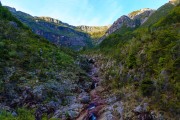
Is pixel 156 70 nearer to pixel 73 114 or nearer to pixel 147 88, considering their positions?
pixel 147 88

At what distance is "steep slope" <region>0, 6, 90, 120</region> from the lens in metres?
43.6

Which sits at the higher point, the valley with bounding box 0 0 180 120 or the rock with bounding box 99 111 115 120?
the valley with bounding box 0 0 180 120

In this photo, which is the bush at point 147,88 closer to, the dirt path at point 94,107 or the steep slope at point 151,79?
the steep slope at point 151,79

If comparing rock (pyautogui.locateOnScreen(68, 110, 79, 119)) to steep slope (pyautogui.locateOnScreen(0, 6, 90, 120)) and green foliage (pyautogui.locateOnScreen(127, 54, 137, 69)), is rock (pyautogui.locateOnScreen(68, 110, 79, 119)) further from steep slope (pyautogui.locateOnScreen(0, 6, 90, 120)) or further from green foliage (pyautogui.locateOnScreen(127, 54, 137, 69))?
green foliage (pyautogui.locateOnScreen(127, 54, 137, 69))

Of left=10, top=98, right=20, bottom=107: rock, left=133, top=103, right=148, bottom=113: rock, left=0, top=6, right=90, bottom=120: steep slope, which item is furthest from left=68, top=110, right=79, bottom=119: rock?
left=133, top=103, right=148, bottom=113: rock

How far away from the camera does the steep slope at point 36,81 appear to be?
43562 mm

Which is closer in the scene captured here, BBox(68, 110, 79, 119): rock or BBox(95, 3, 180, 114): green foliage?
BBox(95, 3, 180, 114): green foliage

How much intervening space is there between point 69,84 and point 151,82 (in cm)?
1957

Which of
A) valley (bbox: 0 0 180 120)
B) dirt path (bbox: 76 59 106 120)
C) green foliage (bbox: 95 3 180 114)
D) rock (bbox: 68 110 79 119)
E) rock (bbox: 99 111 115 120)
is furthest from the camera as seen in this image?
Result: rock (bbox: 68 110 79 119)

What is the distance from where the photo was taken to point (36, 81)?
4994cm

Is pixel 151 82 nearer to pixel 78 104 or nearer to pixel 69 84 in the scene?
pixel 78 104

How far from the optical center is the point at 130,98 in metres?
39.8

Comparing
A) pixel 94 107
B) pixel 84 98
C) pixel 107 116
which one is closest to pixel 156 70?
pixel 107 116

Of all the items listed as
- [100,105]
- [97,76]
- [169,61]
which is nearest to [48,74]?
[100,105]
